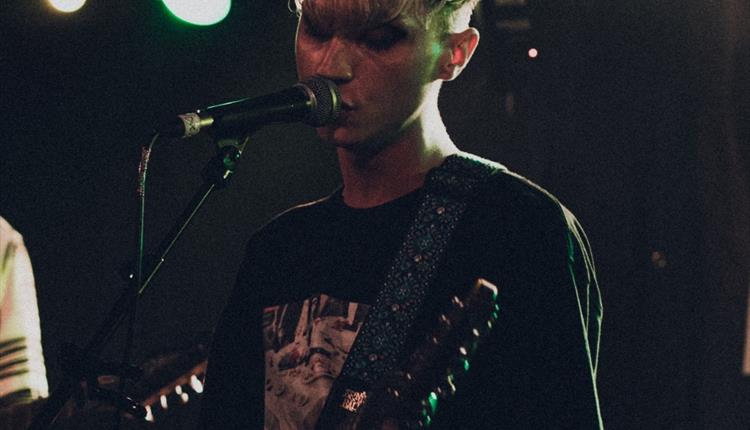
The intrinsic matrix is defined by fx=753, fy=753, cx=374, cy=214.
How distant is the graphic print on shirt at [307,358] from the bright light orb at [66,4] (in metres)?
2.48

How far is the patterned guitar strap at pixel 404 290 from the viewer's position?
1.50 metres

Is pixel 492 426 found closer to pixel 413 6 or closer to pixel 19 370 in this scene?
pixel 413 6

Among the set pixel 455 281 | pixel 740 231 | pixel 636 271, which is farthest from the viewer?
pixel 636 271

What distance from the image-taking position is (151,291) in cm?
365

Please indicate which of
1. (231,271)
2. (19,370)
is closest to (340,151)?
(19,370)

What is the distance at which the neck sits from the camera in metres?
1.67

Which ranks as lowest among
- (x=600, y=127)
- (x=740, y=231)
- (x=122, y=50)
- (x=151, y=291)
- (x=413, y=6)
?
(x=740, y=231)

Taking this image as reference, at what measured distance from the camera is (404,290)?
60.7 inches

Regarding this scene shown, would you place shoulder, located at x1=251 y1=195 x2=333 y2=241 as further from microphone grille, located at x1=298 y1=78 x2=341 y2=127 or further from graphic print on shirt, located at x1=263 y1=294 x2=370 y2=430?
microphone grille, located at x1=298 y1=78 x2=341 y2=127

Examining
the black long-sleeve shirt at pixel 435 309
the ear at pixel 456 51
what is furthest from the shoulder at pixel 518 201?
the ear at pixel 456 51

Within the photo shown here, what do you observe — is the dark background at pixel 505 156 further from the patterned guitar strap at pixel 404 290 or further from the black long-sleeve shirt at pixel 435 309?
the patterned guitar strap at pixel 404 290

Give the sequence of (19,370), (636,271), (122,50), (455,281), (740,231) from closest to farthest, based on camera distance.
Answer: (455,281), (19,370), (740,231), (636,271), (122,50)

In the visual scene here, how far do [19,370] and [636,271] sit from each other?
7.15 feet

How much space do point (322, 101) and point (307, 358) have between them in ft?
1.79
